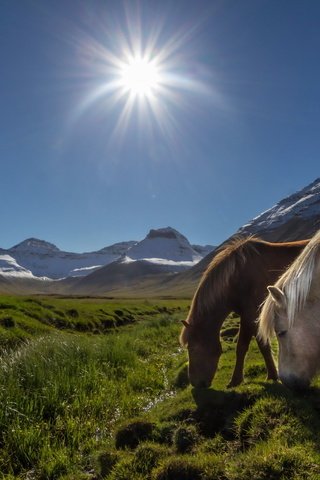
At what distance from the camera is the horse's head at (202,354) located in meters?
8.40

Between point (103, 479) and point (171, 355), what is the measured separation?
12147 millimetres

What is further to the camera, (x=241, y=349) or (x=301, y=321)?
(x=241, y=349)

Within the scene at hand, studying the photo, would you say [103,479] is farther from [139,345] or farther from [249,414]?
[139,345]

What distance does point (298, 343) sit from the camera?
14.3 ft

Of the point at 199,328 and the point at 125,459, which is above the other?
the point at 199,328

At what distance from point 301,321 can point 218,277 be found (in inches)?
164

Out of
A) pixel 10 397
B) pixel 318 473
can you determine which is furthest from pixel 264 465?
pixel 10 397

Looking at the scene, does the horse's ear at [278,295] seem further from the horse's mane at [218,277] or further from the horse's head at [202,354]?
the horse's head at [202,354]

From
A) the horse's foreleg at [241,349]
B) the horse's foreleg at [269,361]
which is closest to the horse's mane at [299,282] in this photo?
the horse's foreleg at [269,361]

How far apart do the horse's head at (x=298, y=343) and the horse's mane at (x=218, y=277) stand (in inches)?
155

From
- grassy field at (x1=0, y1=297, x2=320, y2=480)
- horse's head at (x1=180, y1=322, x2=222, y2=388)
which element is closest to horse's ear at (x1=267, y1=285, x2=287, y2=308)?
grassy field at (x1=0, y1=297, x2=320, y2=480)

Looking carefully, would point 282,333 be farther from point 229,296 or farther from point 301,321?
point 229,296

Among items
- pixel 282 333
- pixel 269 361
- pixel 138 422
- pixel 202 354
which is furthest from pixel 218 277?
pixel 282 333

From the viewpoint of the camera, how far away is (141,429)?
260 inches
